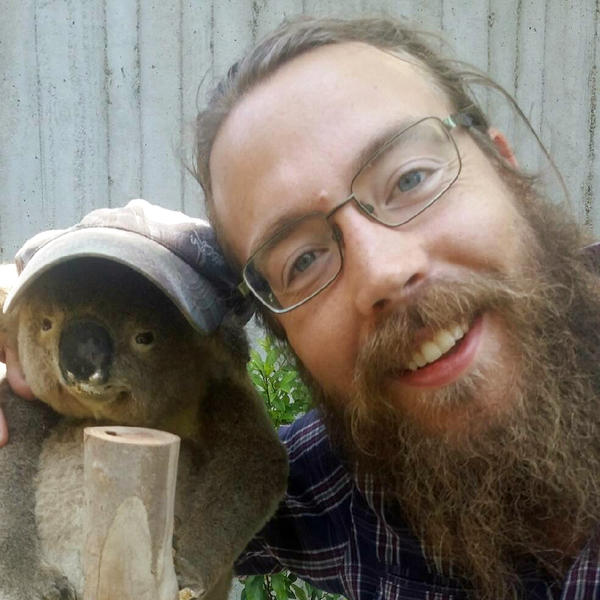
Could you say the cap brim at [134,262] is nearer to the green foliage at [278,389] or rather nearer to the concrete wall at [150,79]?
the green foliage at [278,389]

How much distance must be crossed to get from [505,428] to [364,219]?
0.51 meters

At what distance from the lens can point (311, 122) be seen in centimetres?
177

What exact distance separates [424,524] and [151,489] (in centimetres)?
79

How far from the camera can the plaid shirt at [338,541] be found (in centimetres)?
195

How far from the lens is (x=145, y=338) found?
1.87 meters

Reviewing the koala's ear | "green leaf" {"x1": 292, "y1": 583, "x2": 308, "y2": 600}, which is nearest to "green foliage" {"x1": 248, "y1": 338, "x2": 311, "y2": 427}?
"green leaf" {"x1": 292, "y1": 583, "x2": 308, "y2": 600}

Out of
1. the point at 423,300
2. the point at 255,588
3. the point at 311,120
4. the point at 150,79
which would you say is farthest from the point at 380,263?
the point at 150,79

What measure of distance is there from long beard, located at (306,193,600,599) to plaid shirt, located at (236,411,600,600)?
129 mm

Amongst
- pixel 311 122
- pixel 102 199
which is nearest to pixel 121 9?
pixel 102 199

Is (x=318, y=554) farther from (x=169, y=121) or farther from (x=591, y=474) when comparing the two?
(x=169, y=121)

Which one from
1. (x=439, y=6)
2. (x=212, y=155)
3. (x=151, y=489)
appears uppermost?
(x=439, y=6)

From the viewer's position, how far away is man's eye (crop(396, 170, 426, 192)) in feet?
5.63

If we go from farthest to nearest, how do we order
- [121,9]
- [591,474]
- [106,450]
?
[121,9] → [591,474] → [106,450]

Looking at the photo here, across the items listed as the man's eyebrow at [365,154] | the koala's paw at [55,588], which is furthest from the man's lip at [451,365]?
the koala's paw at [55,588]
